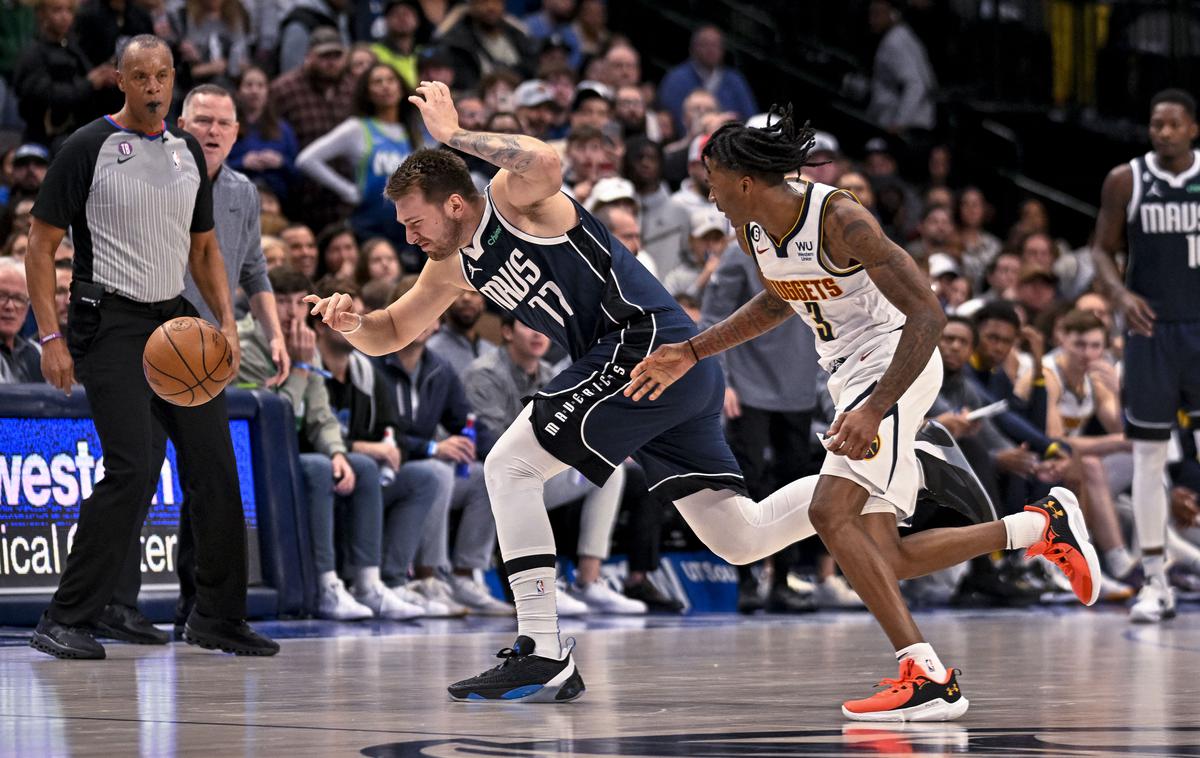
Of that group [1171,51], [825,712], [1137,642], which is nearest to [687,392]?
[825,712]

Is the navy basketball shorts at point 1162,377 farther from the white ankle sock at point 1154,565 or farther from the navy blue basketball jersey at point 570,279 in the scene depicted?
the navy blue basketball jersey at point 570,279

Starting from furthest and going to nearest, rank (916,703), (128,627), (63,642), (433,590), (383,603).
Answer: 1. (433,590)
2. (383,603)
3. (128,627)
4. (63,642)
5. (916,703)

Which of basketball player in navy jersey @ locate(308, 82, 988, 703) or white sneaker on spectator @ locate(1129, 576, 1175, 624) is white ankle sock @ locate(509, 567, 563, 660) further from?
white sneaker on spectator @ locate(1129, 576, 1175, 624)

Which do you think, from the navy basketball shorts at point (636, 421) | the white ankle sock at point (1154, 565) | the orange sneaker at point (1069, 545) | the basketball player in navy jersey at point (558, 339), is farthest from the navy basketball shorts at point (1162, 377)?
the navy basketball shorts at point (636, 421)

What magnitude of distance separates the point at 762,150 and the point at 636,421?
3.62ft

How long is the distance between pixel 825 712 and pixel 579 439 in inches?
50.4

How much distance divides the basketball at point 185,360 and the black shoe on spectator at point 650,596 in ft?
15.3

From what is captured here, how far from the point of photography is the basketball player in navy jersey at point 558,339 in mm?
6289

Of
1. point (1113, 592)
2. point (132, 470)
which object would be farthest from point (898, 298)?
point (1113, 592)

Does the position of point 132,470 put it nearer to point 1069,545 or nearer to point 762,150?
point 762,150

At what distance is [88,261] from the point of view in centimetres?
767

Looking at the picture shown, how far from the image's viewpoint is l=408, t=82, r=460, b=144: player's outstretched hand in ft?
20.2

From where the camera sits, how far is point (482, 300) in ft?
40.0

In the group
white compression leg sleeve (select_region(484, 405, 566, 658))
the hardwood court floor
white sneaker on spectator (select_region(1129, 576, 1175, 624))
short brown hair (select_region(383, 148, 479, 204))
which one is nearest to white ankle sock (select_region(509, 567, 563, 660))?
white compression leg sleeve (select_region(484, 405, 566, 658))
